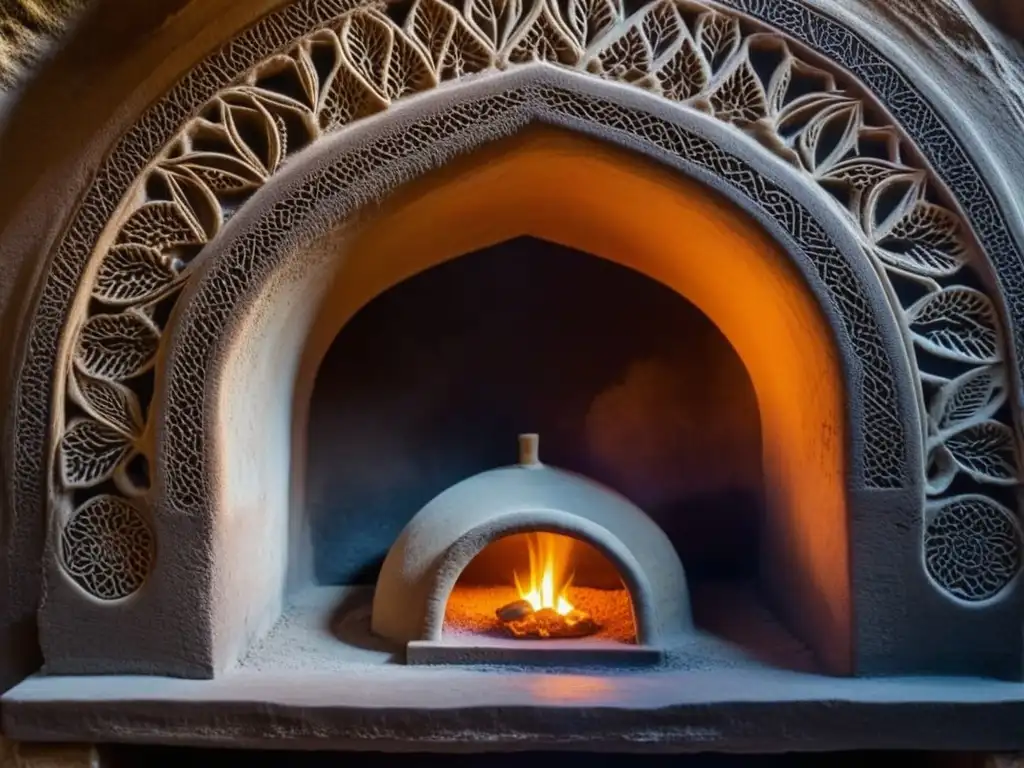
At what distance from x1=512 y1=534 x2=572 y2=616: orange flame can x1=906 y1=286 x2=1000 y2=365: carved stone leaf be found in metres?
1.15

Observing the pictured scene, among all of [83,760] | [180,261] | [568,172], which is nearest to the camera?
[83,760]

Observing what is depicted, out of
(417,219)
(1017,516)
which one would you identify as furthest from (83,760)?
(1017,516)

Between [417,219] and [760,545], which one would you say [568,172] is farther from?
[760,545]

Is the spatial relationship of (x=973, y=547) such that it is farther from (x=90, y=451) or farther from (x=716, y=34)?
(x=90, y=451)

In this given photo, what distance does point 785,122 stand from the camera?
206 cm

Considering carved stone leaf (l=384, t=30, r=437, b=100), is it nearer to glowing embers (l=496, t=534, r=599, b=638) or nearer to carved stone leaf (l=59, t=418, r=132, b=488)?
carved stone leaf (l=59, t=418, r=132, b=488)

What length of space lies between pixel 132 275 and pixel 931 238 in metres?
1.85

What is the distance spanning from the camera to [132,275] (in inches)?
79.2

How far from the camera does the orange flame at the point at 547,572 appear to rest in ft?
8.17

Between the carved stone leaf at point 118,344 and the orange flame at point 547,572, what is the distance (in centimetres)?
121

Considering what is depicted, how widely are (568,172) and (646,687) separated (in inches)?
48.5

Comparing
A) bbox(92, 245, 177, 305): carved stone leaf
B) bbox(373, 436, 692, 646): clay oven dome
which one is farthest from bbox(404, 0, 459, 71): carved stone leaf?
bbox(373, 436, 692, 646): clay oven dome

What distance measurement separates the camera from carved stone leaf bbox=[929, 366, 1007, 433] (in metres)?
1.96

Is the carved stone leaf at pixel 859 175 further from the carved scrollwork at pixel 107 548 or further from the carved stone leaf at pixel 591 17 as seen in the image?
the carved scrollwork at pixel 107 548
